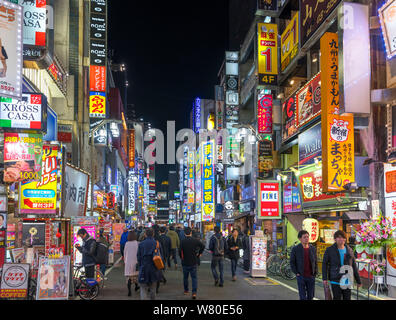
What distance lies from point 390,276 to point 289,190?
12.5m

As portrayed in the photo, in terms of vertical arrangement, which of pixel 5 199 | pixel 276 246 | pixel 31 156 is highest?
pixel 31 156

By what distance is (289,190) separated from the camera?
82.8 ft

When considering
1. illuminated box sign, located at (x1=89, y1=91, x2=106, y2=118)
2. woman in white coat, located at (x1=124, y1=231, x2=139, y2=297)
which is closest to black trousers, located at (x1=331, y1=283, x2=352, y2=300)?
woman in white coat, located at (x1=124, y1=231, x2=139, y2=297)

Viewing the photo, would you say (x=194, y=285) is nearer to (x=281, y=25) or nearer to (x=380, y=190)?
(x=380, y=190)

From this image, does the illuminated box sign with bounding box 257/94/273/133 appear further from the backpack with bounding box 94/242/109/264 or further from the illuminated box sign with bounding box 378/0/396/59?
the backpack with bounding box 94/242/109/264

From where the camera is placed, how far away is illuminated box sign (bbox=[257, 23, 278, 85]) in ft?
88.6

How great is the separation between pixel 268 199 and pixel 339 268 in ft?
50.2

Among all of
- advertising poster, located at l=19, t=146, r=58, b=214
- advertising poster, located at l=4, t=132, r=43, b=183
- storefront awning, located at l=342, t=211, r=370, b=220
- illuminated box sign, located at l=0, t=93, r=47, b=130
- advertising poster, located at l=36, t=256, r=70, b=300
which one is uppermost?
illuminated box sign, located at l=0, t=93, r=47, b=130

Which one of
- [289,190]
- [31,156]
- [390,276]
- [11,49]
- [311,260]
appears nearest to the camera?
[311,260]

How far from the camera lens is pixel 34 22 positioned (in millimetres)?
12344

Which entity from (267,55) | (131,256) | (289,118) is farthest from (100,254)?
(267,55)

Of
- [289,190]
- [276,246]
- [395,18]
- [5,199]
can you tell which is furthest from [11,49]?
[276,246]

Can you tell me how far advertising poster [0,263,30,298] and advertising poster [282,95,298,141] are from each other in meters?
16.8

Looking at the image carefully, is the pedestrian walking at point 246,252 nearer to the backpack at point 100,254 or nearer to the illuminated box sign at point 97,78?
the backpack at point 100,254
